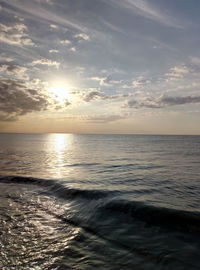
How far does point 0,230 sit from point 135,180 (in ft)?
44.2

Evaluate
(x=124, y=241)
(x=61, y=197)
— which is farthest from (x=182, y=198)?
(x=61, y=197)

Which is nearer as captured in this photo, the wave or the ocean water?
the ocean water

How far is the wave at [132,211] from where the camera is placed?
30.3ft

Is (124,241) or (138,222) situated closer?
(124,241)

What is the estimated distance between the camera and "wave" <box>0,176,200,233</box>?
30.3 ft

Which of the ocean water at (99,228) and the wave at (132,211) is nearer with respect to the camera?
the ocean water at (99,228)

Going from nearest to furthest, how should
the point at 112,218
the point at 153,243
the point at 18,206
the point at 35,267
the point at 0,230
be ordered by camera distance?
the point at 35,267 < the point at 153,243 < the point at 0,230 < the point at 112,218 < the point at 18,206

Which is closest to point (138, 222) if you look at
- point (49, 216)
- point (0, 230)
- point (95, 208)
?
point (95, 208)

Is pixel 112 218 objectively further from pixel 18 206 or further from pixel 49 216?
pixel 18 206

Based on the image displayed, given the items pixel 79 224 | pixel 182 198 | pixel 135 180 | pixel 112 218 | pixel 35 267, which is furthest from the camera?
pixel 135 180

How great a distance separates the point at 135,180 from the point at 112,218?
31.9 ft

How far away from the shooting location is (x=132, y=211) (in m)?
10.7

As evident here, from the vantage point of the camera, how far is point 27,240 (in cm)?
741

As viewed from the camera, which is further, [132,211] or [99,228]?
[132,211]
